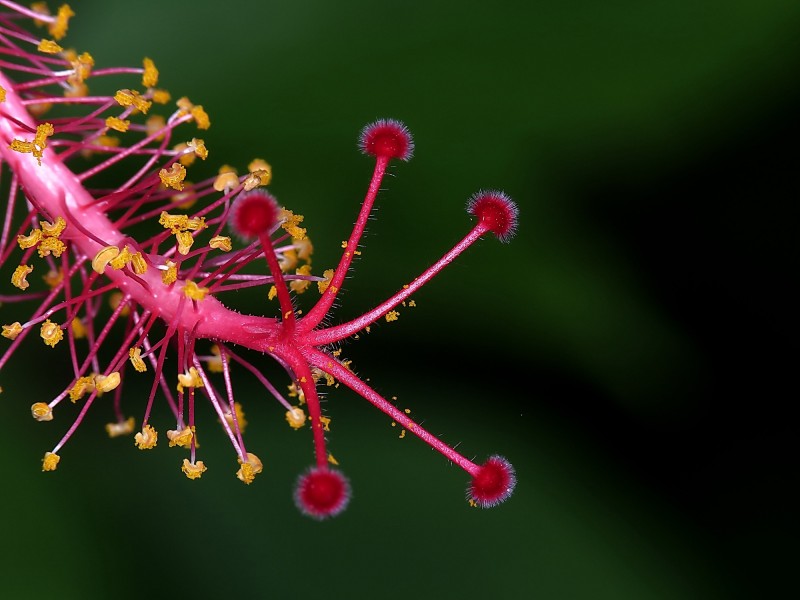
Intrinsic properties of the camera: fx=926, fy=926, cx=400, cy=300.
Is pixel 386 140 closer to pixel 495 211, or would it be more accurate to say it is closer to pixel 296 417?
pixel 495 211

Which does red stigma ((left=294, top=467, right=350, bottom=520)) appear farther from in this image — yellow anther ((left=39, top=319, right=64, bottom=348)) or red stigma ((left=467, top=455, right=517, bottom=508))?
yellow anther ((left=39, top=319, right=64, bottom=348))

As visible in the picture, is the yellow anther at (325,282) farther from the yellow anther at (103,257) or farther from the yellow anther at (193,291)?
the yellow anther at (103,257)

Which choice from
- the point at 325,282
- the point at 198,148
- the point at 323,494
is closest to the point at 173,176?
the point at 198,148

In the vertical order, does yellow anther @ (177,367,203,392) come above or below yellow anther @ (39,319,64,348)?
above

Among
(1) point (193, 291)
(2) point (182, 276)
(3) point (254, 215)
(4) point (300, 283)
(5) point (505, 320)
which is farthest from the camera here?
(5) point (505, 320)

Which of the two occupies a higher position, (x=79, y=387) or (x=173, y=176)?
(x=173, y=176)

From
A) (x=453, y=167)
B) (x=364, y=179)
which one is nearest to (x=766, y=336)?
(x=453, y=167)

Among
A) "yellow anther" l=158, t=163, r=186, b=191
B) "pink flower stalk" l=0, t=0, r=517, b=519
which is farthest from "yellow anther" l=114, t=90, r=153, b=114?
"yellow anther" l=158, t=163, r=186, b=191
